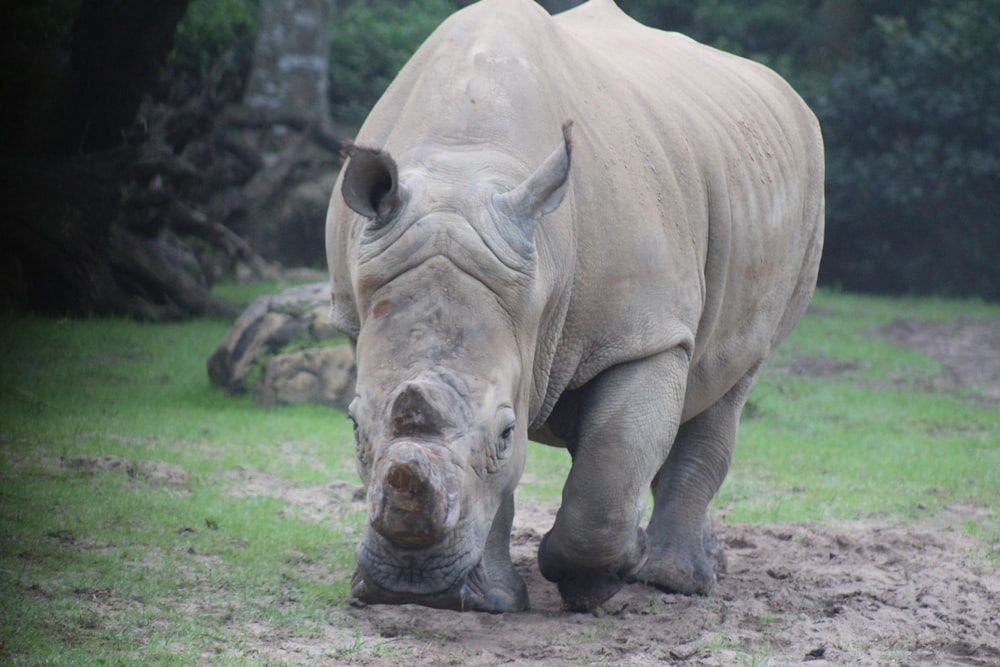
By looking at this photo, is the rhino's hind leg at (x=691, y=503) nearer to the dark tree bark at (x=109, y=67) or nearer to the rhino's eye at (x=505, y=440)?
the rhino's eye at (x=505, y=440)

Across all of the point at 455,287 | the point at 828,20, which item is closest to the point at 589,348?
the point at 455,287

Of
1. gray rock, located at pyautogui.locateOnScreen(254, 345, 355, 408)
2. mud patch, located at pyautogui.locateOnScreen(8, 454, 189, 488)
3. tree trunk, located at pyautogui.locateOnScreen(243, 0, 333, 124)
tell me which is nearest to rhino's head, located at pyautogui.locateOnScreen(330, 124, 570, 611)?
mud patch, located at pyautogui.locateOnScreen(8, 454, 189, 488)

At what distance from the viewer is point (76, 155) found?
35.3 feet

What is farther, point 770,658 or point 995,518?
point 995,518

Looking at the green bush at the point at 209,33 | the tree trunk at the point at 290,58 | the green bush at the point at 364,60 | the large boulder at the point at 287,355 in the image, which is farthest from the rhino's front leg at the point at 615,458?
the green bush at the point at 364,60

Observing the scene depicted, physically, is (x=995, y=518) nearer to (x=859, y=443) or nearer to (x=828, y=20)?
(x=859, y=443)

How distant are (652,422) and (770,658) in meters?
0.85

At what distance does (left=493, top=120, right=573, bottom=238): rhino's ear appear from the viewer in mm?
3805

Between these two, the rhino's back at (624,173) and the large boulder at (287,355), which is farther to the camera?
the large boulder at (287,355)

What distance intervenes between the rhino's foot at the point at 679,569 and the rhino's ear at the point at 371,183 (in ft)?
6.89

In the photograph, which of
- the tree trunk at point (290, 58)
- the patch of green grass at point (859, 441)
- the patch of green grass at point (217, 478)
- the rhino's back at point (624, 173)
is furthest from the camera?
the tree trunk at point (290, 58)

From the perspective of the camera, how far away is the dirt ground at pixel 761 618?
435 cm

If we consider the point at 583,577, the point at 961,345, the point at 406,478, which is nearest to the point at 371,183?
the point at 406,478

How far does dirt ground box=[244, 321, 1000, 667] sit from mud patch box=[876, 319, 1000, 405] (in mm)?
4993
